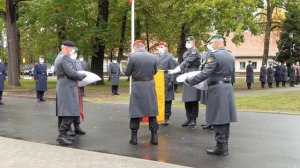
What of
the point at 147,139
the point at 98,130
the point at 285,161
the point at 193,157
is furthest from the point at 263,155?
the point at 98,130

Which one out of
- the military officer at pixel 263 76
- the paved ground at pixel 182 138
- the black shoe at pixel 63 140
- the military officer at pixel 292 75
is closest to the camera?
the paved ground at pixel 182 138

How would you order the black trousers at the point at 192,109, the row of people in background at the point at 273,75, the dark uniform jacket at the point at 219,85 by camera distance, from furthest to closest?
the row of people in background at the point at 273,75 → the black trousers at the point at 192,109 → the dark uniform jacket at the point at 219,85

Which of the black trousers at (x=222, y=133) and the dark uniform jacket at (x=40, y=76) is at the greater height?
the dark uniform jacket at (x=40, y=76)

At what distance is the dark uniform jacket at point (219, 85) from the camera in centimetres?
822

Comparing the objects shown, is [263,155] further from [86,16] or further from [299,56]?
[299,56]

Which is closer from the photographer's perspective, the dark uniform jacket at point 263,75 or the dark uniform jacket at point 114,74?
the dark uniform jacket at point 114,74

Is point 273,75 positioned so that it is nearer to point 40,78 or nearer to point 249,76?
point 249,76

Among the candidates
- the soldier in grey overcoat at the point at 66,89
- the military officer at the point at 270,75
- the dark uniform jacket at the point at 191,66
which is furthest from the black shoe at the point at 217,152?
the military officer at the point at 270,75

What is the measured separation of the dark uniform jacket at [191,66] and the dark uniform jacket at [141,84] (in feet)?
7.05

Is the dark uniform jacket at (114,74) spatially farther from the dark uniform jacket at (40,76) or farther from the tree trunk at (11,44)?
the tree trunk at (11,44)

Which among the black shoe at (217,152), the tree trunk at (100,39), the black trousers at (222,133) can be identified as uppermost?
the tree trunk at (100,39)

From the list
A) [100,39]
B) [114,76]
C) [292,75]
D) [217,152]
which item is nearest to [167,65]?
[217,152]

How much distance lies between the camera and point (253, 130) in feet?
35.9

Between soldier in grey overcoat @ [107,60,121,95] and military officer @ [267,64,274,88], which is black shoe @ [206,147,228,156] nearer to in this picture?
soldier in grey overcoat @ [107,60,121,95]
